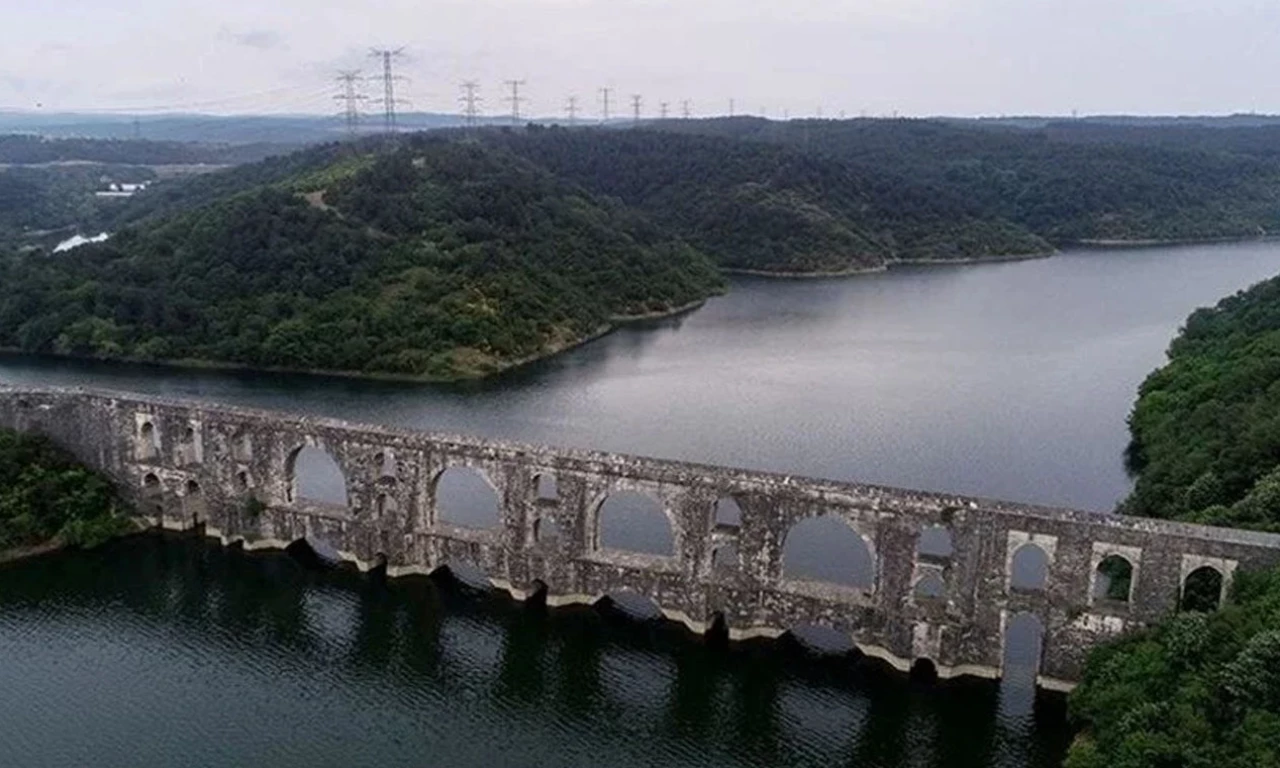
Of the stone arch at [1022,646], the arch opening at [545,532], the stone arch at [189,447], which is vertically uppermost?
the stone arch at [189,447]

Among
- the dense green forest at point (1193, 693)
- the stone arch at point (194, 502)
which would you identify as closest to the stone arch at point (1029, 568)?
the dense green forest at point (1193, 693)

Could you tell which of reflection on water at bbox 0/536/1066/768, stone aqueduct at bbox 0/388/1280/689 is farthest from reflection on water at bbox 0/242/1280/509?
reflection on water at bbox 0/536/1066/768

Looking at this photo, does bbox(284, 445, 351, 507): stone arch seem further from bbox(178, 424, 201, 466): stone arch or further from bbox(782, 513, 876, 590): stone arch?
bbox(782, 513, 876, 590): stone arch

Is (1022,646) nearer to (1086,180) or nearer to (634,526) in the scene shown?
(634,526)

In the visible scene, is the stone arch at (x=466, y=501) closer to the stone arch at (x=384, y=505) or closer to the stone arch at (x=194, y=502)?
the stone arch at (x=384, y=505)

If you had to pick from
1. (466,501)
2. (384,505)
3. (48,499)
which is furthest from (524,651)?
(48,499)

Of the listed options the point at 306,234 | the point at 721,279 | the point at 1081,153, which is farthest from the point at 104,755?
the point at 1081,153

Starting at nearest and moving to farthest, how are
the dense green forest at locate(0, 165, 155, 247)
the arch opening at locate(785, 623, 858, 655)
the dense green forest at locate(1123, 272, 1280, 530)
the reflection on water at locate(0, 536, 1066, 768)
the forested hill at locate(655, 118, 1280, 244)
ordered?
the reflection on water at locate(0, 536, 1066, 768) → the arch opening at locate(785, 623, 858, 655) → the dense green forest at locate(1123, 272, 1280, 530) → the dense green forest at locate(0, 165, 155, 247) → the forested hill at locate(655, 118, 1280, 244)
